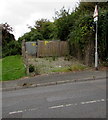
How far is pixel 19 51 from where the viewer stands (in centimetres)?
2617

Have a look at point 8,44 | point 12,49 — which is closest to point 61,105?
point 12,49

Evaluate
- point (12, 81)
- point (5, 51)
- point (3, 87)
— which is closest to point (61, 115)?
point (3, 87)

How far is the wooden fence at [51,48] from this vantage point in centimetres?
2075

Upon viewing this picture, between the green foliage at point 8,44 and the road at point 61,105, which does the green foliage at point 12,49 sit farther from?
the road at point 61,105

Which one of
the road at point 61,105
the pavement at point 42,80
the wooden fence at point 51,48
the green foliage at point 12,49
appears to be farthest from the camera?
the green foliage at point 12,49

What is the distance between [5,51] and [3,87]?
20684mm

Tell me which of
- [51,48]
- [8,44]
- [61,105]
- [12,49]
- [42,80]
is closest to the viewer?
[61,105]

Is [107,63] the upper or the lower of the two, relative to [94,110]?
upper

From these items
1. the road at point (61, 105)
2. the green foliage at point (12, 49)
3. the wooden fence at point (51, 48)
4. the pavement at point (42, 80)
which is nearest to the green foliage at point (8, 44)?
the green foliage at point (12, 49)

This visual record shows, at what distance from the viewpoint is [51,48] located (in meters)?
21.0

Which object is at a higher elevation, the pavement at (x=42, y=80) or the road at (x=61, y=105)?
the pavement at (x=42, y=80)

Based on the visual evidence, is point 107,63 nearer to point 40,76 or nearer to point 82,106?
point 40,76

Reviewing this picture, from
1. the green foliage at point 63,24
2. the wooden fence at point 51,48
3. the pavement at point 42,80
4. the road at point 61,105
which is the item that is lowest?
the road at point 61,105

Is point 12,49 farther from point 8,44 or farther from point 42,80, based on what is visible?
point 42,80
